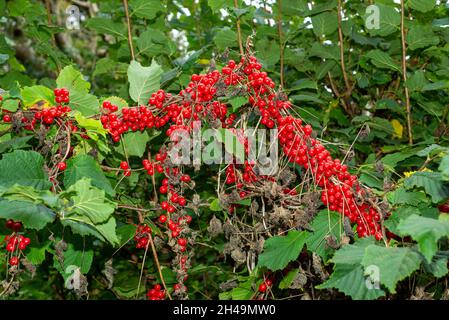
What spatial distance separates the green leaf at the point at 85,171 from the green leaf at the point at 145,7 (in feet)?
4.46

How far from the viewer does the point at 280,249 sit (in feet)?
6.05

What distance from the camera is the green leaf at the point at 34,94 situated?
192 cm

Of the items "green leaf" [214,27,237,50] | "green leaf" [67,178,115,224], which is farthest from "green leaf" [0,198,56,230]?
"green leaf" [214,27,237,50]

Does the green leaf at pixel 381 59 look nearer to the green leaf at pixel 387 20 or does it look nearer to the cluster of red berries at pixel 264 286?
the green leaf at pixel 387 20

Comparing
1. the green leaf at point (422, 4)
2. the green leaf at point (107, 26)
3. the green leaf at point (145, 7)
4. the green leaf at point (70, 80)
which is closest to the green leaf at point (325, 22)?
the green leaf at point (422, 4)

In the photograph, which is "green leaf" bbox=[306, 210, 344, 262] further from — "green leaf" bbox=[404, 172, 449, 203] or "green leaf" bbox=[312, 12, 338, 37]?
"green leaf" bbox=[312, 12, 338, 37]

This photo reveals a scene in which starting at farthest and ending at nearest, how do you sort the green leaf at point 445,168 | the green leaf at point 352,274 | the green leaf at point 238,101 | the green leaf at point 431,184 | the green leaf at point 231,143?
the green leaf at point 238,101 → the green leaf at point 231,143 → the green leaf at point 431,184 → the green leaf at point 352,274 → the green leaf at point 445,168

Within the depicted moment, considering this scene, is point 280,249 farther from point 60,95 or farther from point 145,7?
point 145,7

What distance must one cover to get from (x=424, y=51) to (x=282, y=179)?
61.8 inches

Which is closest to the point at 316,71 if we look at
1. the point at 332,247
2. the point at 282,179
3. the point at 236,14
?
the point at 236,14

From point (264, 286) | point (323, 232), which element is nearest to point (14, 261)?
point (264, 286)

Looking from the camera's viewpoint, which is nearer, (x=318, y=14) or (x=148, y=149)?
(x=148, y=149)

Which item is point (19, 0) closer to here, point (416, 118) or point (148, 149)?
point (148, 149)
